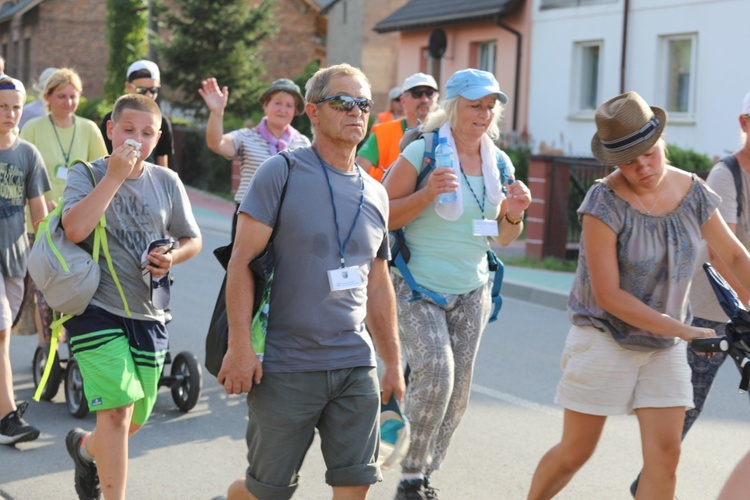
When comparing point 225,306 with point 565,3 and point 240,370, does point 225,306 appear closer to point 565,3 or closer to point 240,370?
point 240,370

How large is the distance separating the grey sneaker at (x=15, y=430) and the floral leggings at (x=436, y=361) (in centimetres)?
223

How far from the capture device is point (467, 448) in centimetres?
652

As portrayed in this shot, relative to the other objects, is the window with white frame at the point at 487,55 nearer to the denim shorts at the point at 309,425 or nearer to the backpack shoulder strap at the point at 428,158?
the backpack shoulder strap at the point at 428,158

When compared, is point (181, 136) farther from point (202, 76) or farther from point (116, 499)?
point (116, 499)

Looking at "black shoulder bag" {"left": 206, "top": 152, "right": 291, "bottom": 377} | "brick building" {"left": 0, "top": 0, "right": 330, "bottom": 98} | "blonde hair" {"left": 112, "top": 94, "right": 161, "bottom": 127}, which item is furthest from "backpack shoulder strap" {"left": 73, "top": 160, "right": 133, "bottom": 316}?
"brick building" {"left": 0, "top": 0, "right": 330, "bottom": 98}

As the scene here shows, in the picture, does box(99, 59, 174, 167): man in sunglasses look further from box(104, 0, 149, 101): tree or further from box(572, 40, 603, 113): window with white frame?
box(104, 0, 149, 101): tree

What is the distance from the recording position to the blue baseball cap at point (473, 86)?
525cm

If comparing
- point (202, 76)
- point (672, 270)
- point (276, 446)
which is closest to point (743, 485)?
point (672, 270)

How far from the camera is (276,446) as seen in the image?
3965 millimetres

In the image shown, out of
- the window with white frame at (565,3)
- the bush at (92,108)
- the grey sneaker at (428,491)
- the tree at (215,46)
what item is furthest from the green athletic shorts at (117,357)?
the bush at (92,108)

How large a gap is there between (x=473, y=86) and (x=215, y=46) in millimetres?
30175

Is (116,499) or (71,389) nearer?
(116,499)

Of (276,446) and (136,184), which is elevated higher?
(136,184)

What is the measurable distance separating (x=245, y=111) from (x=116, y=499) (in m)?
31.4
